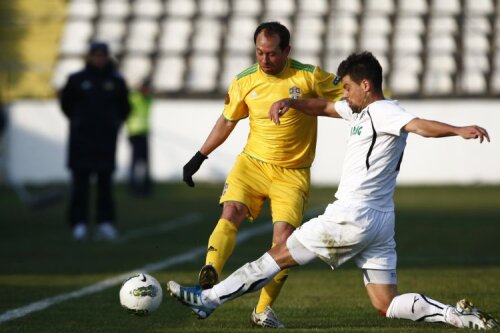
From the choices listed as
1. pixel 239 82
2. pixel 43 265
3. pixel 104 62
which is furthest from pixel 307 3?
pixel 239 82

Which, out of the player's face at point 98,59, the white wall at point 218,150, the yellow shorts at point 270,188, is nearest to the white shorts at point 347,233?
the yellow shorts at point 270,188

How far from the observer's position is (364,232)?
7.10 m

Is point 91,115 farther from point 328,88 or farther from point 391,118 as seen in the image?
point 391,118

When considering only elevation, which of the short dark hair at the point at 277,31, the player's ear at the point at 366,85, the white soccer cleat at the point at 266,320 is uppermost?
the short dark hair at the point at 277,31

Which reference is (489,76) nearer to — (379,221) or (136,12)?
(136,12)

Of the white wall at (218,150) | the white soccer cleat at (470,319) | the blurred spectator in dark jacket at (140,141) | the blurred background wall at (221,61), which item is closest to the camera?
the white soccer cleat at (470,319)

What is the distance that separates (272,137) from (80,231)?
7161 mm

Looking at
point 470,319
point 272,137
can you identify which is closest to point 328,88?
point 272,137

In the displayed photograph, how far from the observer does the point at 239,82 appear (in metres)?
8.52

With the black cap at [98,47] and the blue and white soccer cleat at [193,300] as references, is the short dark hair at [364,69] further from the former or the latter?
the black cap at [98,47]

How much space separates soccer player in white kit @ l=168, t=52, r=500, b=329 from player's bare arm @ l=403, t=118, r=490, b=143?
157 mm

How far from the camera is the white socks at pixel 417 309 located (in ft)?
23.7

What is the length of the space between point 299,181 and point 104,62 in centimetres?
735

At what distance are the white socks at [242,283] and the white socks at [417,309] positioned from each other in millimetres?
741
